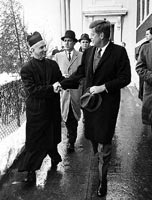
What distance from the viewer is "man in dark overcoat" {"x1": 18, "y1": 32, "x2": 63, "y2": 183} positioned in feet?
11.8

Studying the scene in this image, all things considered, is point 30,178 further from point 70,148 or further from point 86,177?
point 70,148

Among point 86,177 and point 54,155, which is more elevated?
point 54,155

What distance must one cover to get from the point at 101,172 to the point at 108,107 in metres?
0.80

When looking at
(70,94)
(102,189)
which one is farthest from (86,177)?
(70,94)

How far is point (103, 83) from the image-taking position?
3.19 meters

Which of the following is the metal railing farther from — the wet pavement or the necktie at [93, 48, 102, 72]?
the necktie at [93, 48, 102, 72]

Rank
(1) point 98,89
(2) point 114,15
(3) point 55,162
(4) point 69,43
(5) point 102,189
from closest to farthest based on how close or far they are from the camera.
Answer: (1) point 98,89
(5) point 102,189
(3) point 55,162
(4) point 69,43
(2) point 114,15

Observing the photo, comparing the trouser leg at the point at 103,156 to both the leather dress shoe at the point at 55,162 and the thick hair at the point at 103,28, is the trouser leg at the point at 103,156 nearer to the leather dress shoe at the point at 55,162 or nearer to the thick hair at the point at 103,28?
the leather dress shoe at the point at 55,162

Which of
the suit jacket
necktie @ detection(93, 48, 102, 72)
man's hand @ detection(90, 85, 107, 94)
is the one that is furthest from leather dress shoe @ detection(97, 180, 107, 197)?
the suit jacket

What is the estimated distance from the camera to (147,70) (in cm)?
408

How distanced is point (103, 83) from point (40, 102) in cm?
97

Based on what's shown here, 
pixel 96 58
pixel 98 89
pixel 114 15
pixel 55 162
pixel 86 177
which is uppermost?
pixel 114 15

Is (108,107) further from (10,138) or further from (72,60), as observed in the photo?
(10,138)

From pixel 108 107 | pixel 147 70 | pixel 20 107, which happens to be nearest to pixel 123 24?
pixel 20 107
